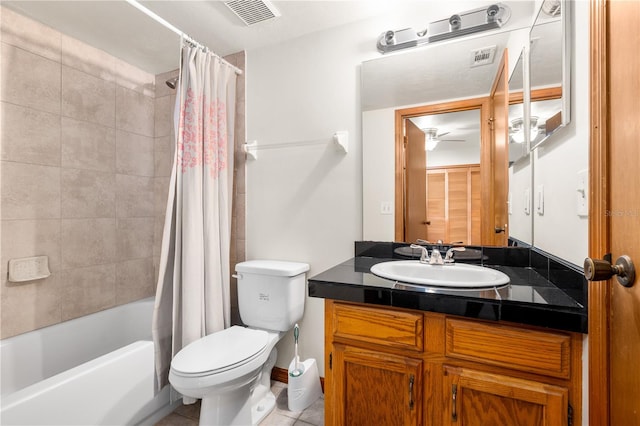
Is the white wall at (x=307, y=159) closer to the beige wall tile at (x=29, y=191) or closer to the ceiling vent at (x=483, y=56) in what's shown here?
the ceiling vent at (x=483, y=56)

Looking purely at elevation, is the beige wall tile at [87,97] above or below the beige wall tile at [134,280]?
above

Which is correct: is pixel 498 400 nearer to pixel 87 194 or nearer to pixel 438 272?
pixel 438 272

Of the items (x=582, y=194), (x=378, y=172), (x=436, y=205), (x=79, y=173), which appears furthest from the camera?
(x=79, y=173)

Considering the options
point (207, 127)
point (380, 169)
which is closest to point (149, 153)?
point (207, 127)

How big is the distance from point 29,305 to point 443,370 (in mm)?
2196

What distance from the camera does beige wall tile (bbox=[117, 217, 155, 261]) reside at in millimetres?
2209

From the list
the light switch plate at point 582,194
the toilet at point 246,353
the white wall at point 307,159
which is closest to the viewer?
the light switch plate at point 582,194

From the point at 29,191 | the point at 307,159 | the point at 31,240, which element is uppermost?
the point at 307,159

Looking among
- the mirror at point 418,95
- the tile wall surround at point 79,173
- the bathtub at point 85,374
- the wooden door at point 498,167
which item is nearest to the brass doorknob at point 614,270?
the mirror at point 418,95

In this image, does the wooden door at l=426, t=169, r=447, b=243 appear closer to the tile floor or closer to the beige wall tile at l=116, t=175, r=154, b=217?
the tile floor

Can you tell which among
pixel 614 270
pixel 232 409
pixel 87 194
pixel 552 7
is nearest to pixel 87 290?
pixel 87 194

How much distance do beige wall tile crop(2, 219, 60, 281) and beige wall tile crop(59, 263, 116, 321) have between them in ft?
0.40

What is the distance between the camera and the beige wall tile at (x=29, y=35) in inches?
64.1

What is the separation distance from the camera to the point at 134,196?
2.31 metres
